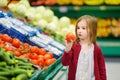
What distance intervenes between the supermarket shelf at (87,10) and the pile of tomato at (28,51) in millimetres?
3967

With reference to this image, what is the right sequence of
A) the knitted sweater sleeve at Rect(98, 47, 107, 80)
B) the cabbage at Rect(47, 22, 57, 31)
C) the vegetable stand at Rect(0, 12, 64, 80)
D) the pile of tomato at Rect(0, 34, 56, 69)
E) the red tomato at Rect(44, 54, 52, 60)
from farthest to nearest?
1. the cabbage at Rect(47, 22, 57, 31)
2. the vegetable stand at Rect(0, 12, 64, 80)
3. the red tomato at Rect(44, 54, 52, 60)
4. the pile of tomato at Rect(0, 34, 56, 69)
5. the knitted sweater sleeve at Rect(98, 47, 107, 80)

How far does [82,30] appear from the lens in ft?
10.1

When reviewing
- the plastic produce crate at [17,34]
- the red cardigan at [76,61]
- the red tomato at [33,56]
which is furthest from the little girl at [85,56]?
the plastic produce crate at [17,34]

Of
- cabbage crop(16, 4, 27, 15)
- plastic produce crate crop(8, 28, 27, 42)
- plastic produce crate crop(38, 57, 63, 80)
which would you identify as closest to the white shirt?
plastic produce crate crop(38, 57, 63, 80)

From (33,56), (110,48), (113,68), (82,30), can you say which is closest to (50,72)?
(33,56)

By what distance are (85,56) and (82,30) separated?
221mm

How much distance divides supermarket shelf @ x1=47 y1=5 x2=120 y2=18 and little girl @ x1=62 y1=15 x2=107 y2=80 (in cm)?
486

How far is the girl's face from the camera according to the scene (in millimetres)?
3062

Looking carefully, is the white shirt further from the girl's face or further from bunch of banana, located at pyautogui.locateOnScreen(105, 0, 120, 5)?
bunch of banana, located at pyautogui.locateOnScreen(105, 0, 120, 5)

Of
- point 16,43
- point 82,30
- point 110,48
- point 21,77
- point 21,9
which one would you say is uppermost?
point 21,9

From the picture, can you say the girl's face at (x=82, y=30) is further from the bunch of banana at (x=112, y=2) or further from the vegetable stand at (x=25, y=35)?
the bunch of banana at (x=112, y=2)

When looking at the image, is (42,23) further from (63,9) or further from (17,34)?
(63,9)

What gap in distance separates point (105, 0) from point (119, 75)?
6.24 feet

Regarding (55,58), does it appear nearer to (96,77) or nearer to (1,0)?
(96,77)
